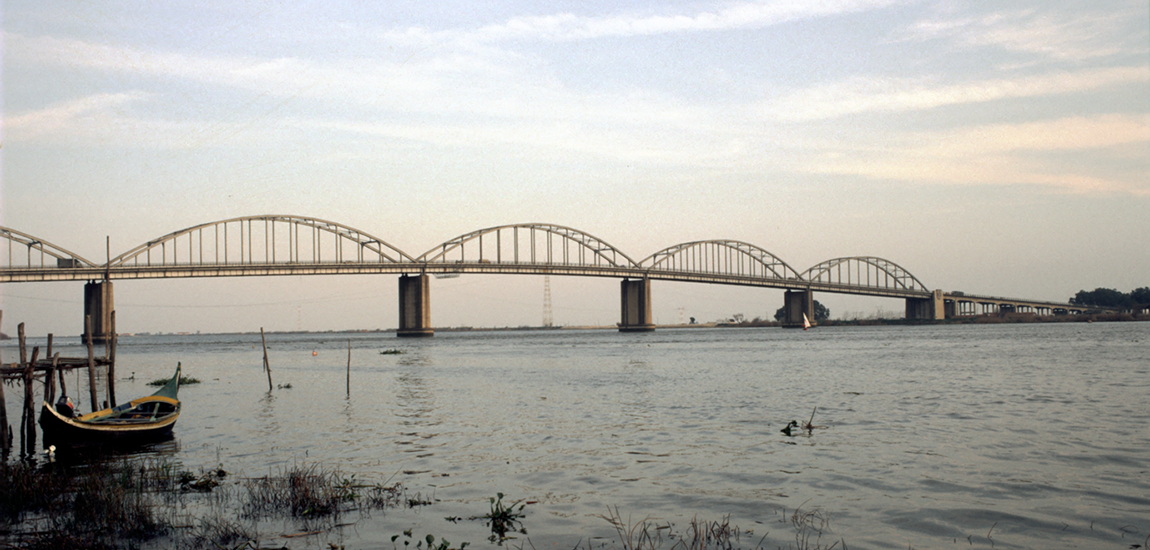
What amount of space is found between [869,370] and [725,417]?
19.5m

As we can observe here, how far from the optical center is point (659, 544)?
10.1 metres

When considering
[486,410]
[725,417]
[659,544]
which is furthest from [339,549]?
[486,410]

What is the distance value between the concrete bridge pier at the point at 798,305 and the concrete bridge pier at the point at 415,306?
76.0 m

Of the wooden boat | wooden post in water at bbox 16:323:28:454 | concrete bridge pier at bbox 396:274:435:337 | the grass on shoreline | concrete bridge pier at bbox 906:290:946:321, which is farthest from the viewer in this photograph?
concrete bridge pier at bbox 906:290:946:321

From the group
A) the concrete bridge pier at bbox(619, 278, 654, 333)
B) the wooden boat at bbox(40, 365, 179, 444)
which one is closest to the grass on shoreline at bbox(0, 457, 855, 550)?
the wooden boat at bbox(40, 365, 179, 444)

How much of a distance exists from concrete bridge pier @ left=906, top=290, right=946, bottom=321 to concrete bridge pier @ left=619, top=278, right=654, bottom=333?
64354 millimetres

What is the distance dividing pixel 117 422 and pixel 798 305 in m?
156

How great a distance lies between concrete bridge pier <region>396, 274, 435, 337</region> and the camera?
121 metres

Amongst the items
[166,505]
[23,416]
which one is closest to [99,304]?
[23,416]

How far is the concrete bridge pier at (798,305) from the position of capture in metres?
165

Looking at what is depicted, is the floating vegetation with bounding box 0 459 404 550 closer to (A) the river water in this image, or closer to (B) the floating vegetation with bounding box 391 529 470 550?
(A) the river water

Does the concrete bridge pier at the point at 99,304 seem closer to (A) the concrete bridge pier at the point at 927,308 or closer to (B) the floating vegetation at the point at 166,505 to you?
(B) the floating vegetation at the point at 166,505

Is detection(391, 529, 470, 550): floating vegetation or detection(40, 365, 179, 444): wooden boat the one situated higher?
detection(40, 365, 179, 444): wooden boat

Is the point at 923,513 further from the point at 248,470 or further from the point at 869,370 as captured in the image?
the point at 869,370
